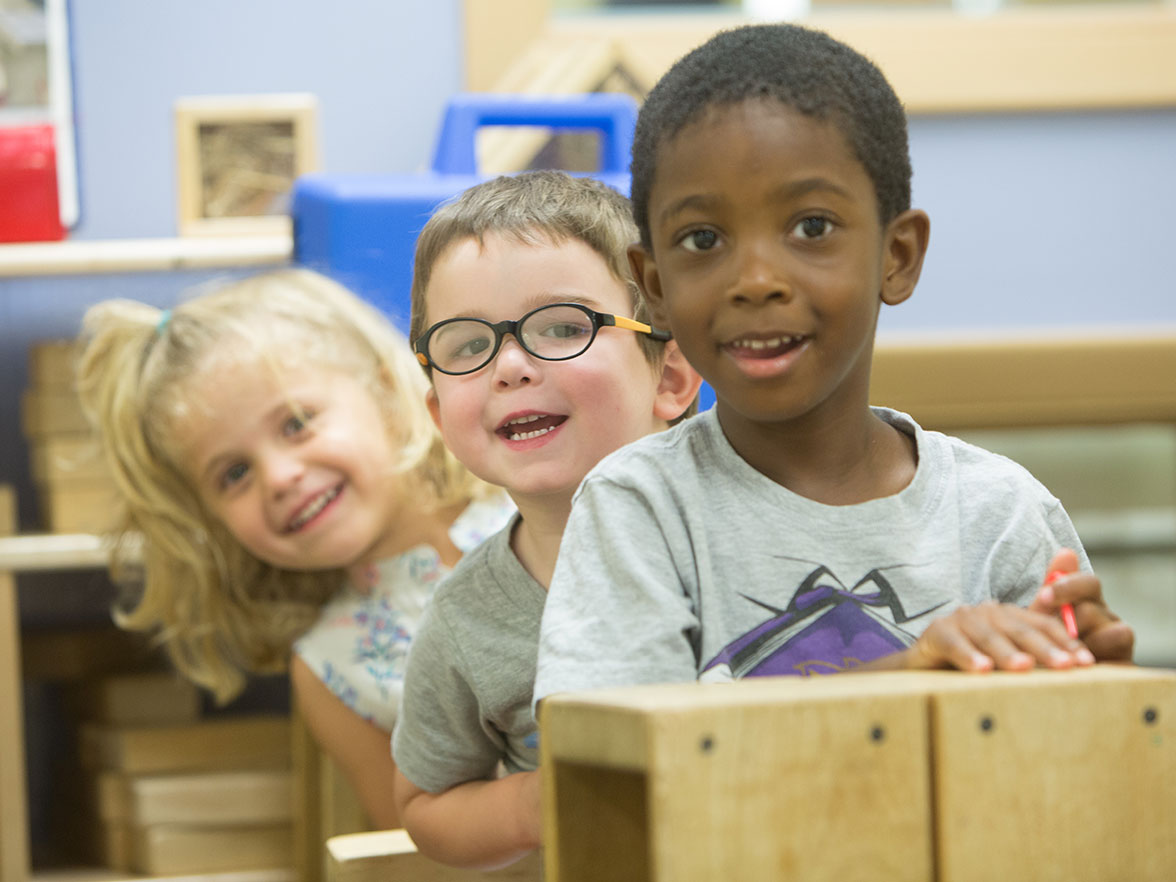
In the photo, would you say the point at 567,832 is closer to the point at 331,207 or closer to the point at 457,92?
the point at 331,207

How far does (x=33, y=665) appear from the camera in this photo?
2.03 meters

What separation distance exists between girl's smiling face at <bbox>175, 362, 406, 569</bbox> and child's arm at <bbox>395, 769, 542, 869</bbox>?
0.40 metres

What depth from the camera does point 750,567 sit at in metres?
0.68

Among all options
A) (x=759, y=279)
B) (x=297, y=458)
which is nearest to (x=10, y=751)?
(x=297, y=458)

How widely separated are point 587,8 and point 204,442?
123 centimetres

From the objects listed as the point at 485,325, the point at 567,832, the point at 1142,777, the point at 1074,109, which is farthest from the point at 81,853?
the point at 1074,109

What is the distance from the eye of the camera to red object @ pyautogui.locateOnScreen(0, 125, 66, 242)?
73.0 inches

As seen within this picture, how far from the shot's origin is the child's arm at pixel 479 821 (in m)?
0.84

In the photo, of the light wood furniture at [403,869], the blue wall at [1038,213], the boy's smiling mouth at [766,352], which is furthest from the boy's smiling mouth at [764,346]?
the blue wall at [1038,213]

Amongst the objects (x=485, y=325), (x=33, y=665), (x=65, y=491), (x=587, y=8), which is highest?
(x=587, y=8)

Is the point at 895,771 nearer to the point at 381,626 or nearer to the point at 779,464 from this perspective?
the point at 779,464

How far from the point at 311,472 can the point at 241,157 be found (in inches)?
34.0

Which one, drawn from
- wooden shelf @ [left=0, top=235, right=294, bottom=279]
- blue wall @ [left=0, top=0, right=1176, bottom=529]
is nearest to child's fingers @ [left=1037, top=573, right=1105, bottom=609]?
wooden shelf @ [left=0, top=235, right=294, bottom=279]

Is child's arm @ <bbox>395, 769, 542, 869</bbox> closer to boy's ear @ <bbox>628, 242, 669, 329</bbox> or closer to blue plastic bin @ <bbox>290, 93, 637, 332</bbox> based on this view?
boy's ear @ <bbox>628, 242, 669, 329</bbox>
